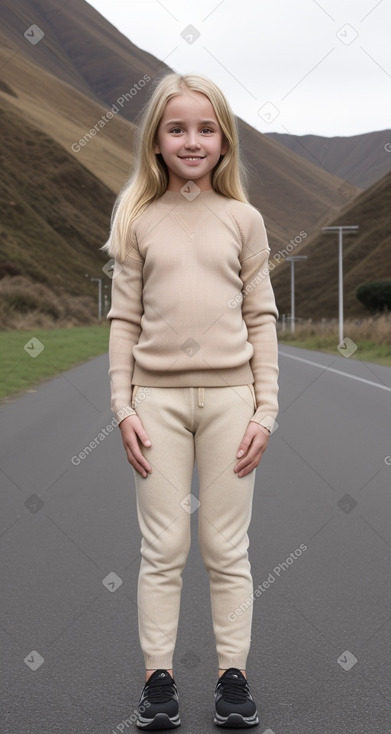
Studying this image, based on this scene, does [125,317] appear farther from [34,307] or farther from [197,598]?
[34,307]

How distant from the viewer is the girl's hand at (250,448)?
11.4ft

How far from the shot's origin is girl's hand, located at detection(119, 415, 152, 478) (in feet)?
11.3

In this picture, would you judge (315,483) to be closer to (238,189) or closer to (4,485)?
(4,485)

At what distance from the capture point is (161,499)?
3.47 meters

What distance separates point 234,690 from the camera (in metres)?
3.54

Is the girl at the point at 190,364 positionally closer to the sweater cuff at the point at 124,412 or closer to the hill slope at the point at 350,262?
the sweater cuff at the point at 124,412

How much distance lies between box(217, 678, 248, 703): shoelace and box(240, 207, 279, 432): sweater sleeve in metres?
0.87

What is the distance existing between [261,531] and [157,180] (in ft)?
11.4

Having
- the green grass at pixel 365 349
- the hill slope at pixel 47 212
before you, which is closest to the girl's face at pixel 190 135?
the green grass at pixel 365 349

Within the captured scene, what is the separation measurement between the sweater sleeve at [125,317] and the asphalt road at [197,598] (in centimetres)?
109

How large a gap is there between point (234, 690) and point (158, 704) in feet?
0.83

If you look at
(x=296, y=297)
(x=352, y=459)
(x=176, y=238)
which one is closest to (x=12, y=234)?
(x=296, y=297)

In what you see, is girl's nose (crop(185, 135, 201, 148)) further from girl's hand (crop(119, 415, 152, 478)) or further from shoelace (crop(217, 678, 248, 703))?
shoelace (crop(217, 678, 248, 703))

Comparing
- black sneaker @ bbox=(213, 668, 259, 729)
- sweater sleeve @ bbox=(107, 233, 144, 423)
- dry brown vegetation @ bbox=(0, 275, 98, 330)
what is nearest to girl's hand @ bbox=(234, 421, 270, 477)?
sweater sleeve @ bbox=(107, 233, 144, 423)
